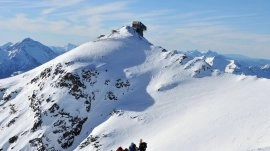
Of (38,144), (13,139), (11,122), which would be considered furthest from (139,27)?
(38,144)

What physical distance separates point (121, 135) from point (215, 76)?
2321cm

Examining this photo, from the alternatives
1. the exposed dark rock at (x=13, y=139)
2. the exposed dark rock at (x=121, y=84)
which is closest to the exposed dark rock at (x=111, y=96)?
the exposed dark rock at (x=121, y=84)

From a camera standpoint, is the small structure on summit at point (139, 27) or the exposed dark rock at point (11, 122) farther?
the small structure on summit at point (139, 27)

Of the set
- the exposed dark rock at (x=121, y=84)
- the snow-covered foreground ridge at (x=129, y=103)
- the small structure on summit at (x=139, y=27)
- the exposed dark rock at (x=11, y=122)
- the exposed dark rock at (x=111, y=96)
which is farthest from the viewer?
the small structure on summit at (x=139, y=27)

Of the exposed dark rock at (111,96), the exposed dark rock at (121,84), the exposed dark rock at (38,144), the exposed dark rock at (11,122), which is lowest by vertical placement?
the exposed dark rock at (38,144)

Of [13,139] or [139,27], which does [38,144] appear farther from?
[139,27]

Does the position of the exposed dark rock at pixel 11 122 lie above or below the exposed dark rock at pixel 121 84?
below

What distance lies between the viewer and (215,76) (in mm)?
79688

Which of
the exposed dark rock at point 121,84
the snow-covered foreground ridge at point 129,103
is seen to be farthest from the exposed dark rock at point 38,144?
the exposed dark rock at point 121,84

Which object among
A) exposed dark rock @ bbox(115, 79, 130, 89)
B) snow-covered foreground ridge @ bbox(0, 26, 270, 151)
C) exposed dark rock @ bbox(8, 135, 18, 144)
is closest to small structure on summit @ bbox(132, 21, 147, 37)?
snow-covered foreground ridge @ bbox(0, 26, 270, 151)

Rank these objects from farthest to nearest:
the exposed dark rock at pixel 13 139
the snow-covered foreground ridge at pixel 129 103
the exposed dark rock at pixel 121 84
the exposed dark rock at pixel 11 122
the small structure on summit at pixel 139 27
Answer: the small structure on summit at pixel 139 27 → the exposed dark rock at pixel 121 84 → the exposed dark rock at pixel 11 122 → the exposed dark rock at pixel 13 139 → the snow-covered foreground ridge at pixel 129 103

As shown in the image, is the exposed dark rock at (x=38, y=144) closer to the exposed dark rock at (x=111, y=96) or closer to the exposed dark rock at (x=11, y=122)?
the exposed dark rock at (x=11, y=122)

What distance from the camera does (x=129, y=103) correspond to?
249ft

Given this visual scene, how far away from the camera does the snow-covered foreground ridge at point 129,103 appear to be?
184ft
